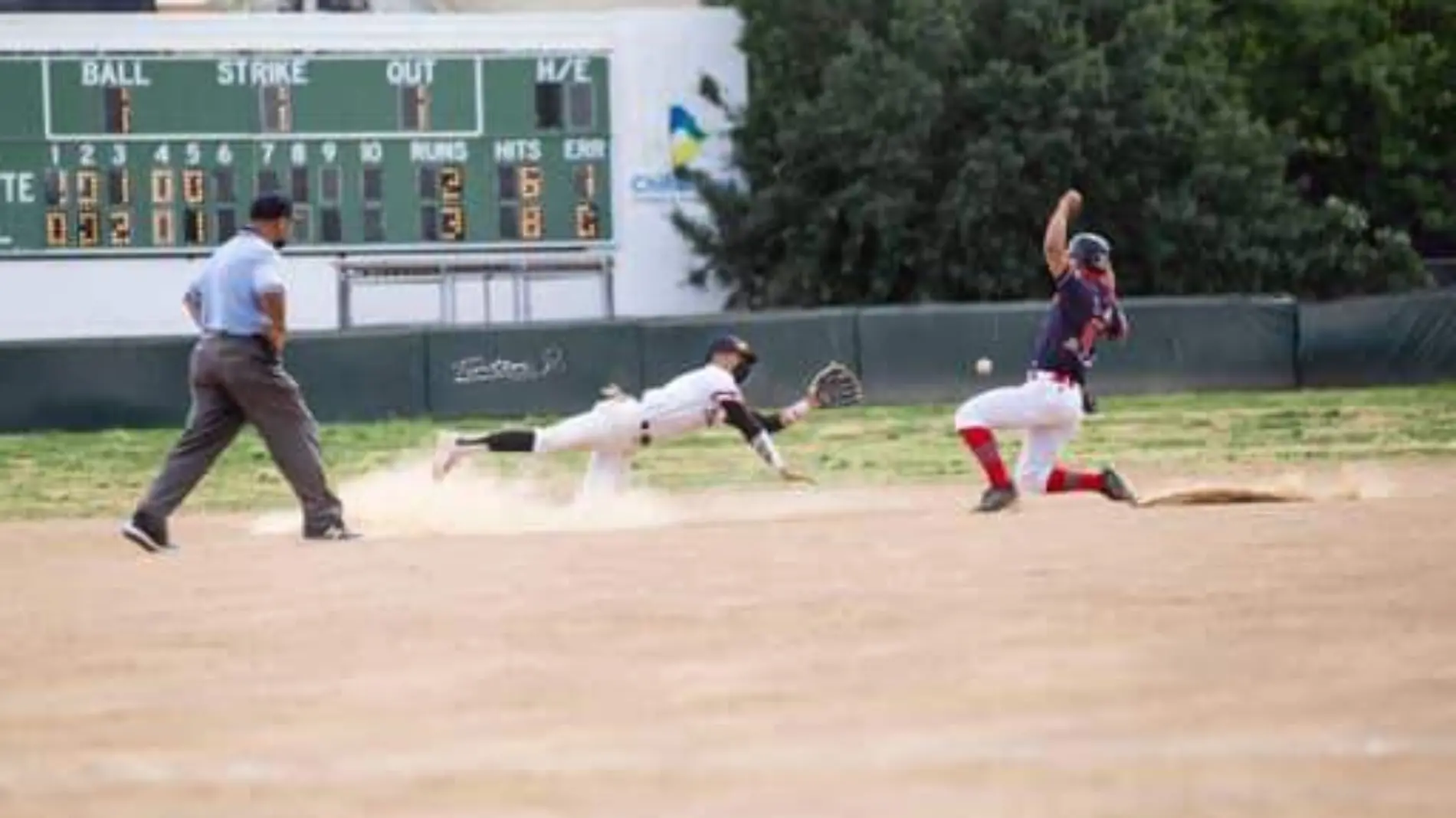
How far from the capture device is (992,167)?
4766 centimetres

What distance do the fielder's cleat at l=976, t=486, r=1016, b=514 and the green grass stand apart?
712 centimetres

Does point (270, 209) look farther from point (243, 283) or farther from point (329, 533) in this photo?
point (329, 533)

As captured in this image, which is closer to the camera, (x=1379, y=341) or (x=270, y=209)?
(x=270, y=209)

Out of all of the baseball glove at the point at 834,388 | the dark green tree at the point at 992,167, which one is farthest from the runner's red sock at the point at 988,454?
the dark green tree at the point at 992,167

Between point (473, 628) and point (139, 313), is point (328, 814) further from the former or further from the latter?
point (139, 313)

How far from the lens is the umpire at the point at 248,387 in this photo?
58.7 feet

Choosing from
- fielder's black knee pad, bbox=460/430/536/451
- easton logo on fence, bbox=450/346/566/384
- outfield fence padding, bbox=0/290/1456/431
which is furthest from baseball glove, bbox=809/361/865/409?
easton logo on fence, bbox=450/346/566/384

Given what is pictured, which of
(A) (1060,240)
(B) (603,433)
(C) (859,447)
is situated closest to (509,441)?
(B) (603,433)

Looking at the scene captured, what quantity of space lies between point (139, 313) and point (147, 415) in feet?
24.4

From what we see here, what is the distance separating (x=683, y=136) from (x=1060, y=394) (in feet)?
96.0

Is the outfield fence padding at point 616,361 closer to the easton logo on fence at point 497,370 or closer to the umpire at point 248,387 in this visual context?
the easton logo on fence at point 497,370

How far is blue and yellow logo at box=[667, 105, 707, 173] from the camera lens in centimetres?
4828

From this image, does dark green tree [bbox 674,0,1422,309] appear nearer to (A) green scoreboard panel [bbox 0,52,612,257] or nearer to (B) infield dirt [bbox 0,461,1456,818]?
(A) green scoreboard panel [bbox 0,52,612,257]

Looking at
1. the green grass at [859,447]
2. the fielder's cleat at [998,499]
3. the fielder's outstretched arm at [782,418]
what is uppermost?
the fielder's outstretched arm at [782,418]
